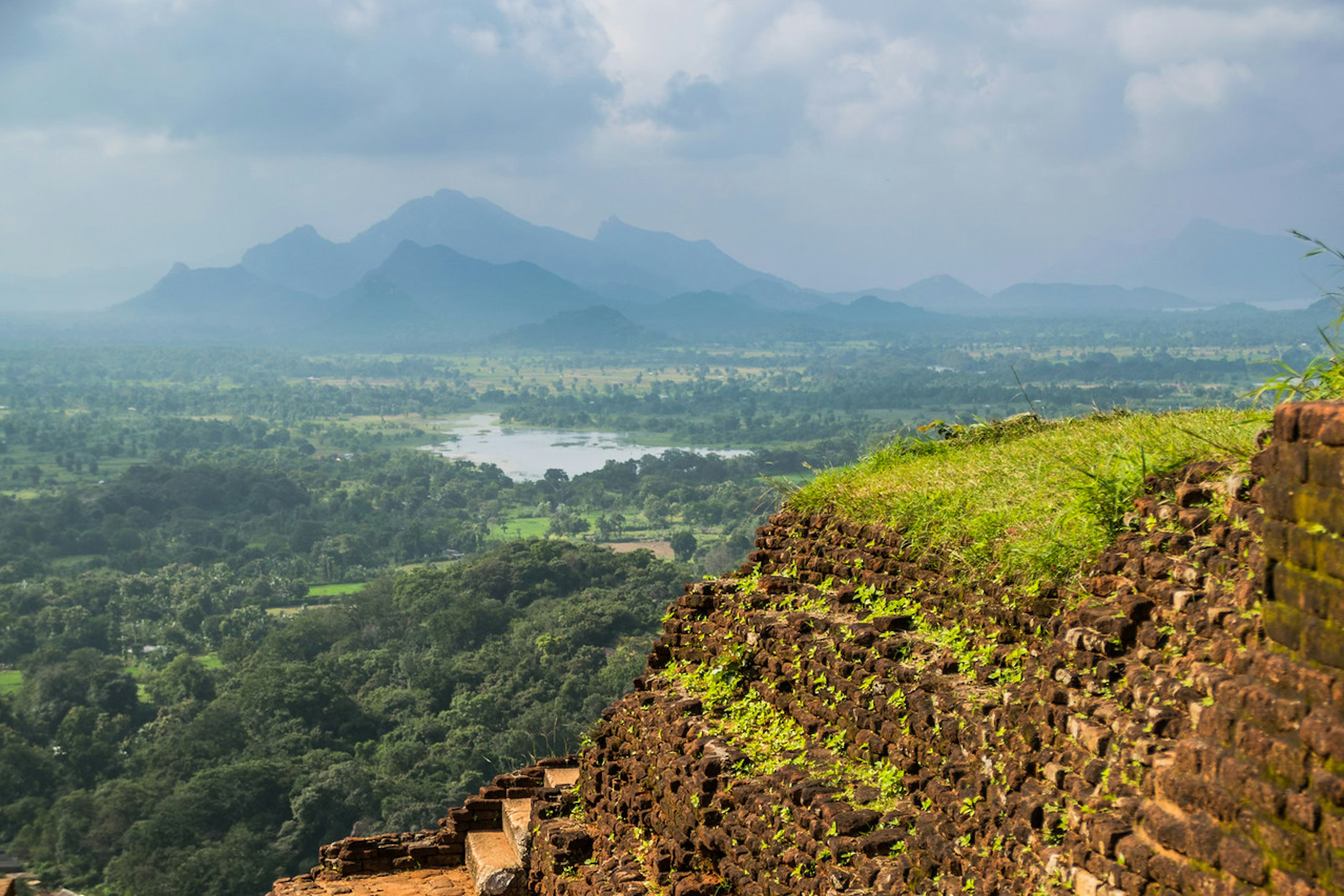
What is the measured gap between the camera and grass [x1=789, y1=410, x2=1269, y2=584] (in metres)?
5.27

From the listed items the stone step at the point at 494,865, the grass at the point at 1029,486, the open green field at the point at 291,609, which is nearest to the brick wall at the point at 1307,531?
the grass at the point at 1029,486

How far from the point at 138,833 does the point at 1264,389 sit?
30.9 meters

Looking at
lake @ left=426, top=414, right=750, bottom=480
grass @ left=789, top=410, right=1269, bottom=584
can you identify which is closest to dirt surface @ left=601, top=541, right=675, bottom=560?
lake @ left=426, top=414, right=750, bottom=480

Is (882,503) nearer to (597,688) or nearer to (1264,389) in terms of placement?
(1264,389)

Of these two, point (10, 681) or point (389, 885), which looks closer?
point (389, 885)

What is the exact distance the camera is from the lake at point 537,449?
114438mm

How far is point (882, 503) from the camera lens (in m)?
7.42

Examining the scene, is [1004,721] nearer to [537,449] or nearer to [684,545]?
[684,545]

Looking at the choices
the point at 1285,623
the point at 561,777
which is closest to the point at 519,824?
the point at 561,777

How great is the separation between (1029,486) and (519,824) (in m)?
5.83

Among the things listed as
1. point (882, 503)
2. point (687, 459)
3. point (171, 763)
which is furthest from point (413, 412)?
point (882, 503)

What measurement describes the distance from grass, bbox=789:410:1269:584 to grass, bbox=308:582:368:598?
6020cm

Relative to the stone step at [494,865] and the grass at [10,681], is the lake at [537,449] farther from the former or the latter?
the stone step at [494,865]

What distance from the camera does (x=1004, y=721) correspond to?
16.1 ft
